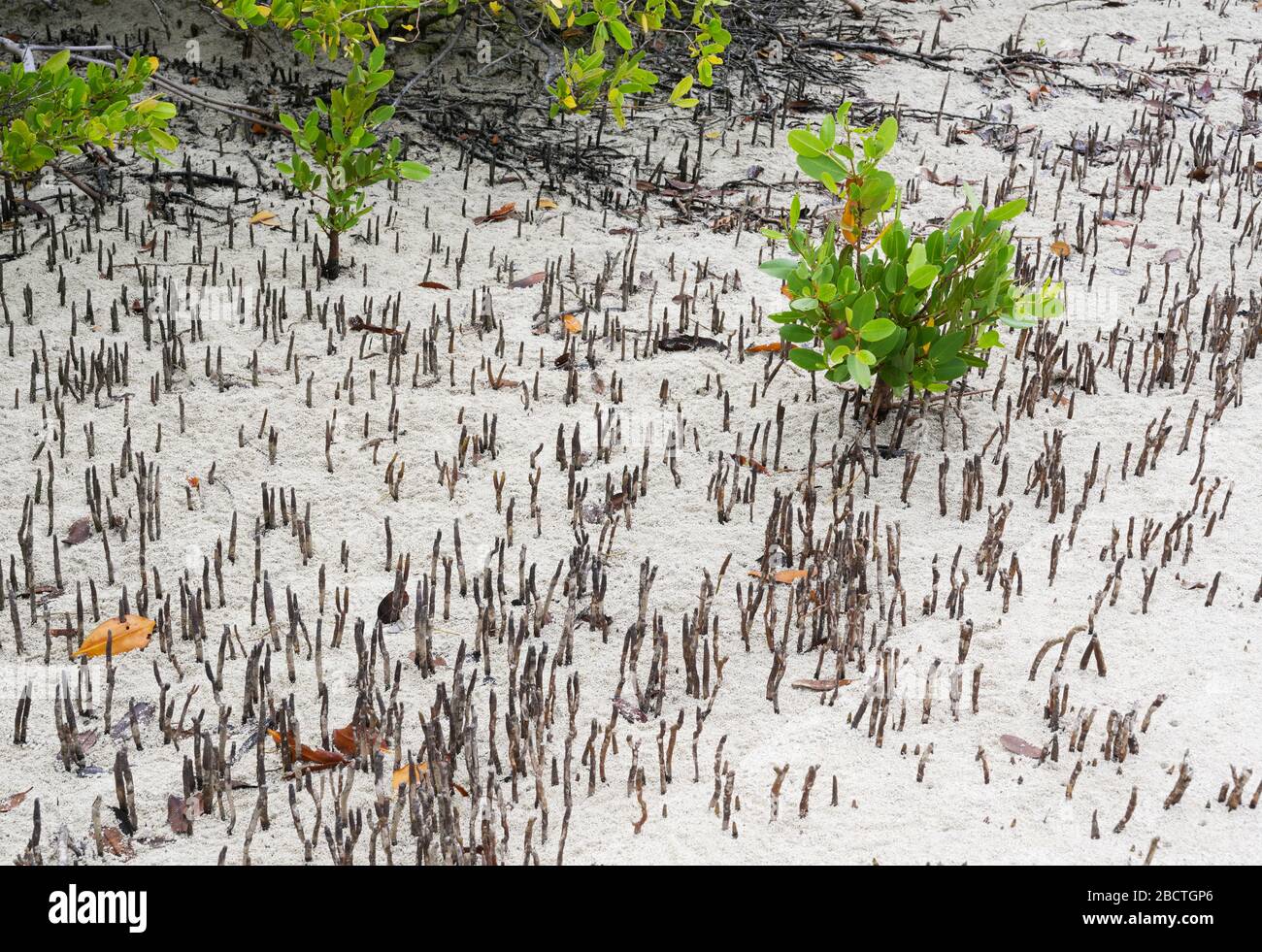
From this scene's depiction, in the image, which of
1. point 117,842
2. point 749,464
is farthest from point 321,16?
point 117,842

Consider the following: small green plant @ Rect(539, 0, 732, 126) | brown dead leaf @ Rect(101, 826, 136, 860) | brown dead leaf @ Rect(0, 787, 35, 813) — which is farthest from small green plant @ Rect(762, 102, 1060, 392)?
brown dead leaf @ Rect(0, 787, 35, 813)

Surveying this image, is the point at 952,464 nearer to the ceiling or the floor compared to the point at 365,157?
nearer to the floor

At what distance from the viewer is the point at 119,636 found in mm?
3090

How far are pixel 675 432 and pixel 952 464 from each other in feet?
2.82

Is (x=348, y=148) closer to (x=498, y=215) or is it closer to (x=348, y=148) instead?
(x=348, y=148)

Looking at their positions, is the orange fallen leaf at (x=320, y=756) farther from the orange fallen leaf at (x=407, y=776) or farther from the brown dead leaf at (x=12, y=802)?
the brown dead leaf at (x=12, y=802)

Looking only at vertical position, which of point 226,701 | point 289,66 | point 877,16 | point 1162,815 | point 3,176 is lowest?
point 226,701

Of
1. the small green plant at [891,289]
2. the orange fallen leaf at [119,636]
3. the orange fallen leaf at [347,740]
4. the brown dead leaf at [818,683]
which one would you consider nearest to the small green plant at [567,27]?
the small green plant at [891,289]

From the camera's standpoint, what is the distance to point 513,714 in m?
2.69

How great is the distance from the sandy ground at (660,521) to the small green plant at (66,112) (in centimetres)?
63

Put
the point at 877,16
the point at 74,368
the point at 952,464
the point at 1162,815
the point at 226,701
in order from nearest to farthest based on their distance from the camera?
the point at 1162,815 → the point at 226,701 → the point at 952,464 → the point at 74,368 → the point at 877,16

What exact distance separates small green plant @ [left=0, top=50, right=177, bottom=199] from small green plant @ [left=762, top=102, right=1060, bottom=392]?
210cm
